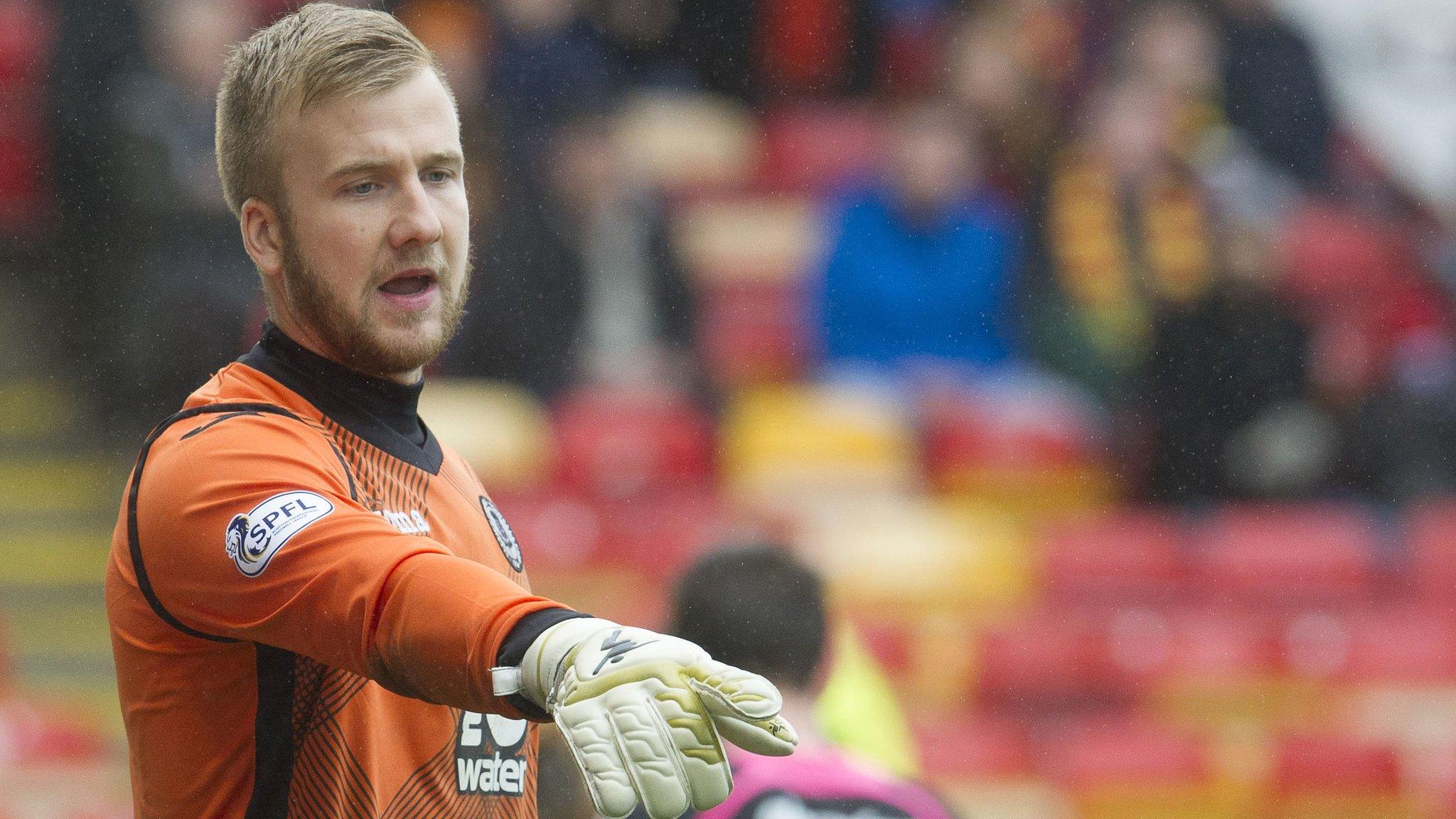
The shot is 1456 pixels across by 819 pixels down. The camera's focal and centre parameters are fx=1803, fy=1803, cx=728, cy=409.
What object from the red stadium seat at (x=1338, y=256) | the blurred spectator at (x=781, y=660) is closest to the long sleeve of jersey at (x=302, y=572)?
the blurred spectator at (x=781, y=660)

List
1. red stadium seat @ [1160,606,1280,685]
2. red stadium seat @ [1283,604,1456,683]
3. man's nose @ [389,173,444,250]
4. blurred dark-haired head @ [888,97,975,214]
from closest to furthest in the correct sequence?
man's nose @ [389,173,444,250], red stadium seat @ [1160,606,1280,685], red stadium seat @ [1283,604,1456,683], blurred dark-haired head @ [888,97,975,214]

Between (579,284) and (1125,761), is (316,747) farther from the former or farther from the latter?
(579,284)

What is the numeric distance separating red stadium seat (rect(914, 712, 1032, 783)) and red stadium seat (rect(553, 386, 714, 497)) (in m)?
1.64

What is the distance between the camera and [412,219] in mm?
2076

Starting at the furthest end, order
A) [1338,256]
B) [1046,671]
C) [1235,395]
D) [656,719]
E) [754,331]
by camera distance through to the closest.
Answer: [1338,256]
[754,331]
[1235,395]
[1046,671]
[656,719]

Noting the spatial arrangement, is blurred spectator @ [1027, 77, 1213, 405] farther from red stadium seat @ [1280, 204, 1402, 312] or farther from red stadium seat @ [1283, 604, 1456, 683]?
red stadium seat @ [1283, 604, 1456, 683]

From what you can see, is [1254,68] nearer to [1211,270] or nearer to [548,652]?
[1211,270]

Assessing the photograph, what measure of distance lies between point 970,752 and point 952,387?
2.07m

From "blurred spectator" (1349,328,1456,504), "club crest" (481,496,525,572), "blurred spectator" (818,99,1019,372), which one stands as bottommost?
"club crest" (481,496,525,572)

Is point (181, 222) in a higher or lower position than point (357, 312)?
higher

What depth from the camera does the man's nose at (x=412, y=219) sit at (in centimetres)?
207

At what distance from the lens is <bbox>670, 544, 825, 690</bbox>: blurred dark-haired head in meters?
3.13

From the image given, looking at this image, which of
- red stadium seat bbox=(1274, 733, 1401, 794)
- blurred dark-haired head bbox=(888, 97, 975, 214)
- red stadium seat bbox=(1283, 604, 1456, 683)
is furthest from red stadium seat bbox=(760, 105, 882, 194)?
red stadium seat bbox=(1274, 733, 1401, 794)

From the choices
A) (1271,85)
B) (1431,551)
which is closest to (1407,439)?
(1431,551)
